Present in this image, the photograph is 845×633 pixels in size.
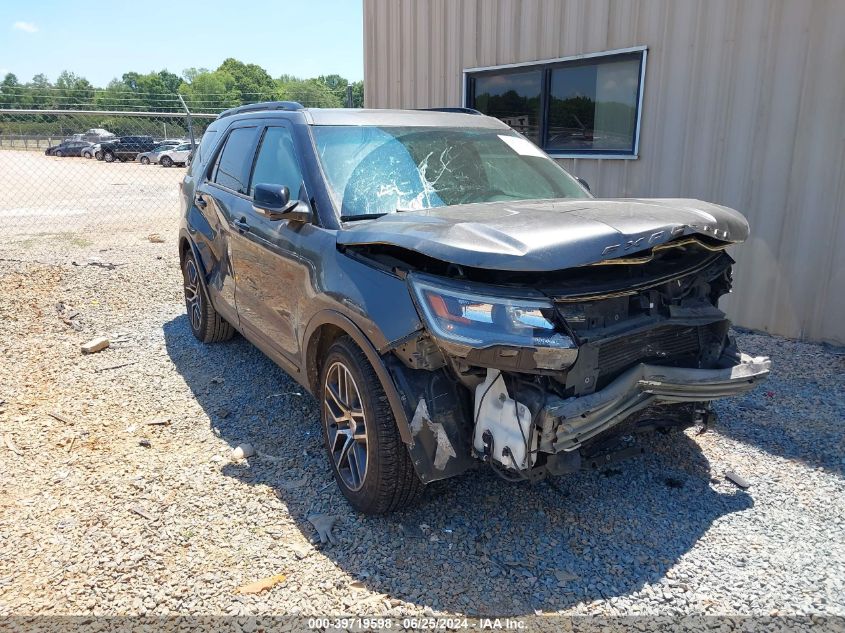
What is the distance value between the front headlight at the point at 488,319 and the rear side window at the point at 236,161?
2.33 metres

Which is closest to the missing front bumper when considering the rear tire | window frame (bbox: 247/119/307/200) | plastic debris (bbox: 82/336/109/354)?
window frame (bbox: 247/119/307/200)

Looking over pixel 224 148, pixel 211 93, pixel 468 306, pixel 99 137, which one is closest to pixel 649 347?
pixel 468 306

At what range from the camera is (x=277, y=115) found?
3.95 m

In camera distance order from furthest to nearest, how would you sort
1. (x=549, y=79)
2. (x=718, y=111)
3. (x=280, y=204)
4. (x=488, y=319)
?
(x=549, y=79) → (x=718, y=111) → (x=280, y=204) → (x=488, y=319)

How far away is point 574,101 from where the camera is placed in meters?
6.96

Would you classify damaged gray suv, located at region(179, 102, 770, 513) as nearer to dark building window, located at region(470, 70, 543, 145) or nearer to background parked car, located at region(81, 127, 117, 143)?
dark building window, located at region(470, 70, 543, 145)

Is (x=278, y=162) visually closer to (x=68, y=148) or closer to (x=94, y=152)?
(x=94, y=152)

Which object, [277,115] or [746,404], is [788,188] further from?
[277,115]

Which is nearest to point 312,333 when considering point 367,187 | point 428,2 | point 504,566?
point 367,187

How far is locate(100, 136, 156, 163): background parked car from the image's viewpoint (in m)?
32.0

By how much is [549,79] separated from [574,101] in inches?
17.1

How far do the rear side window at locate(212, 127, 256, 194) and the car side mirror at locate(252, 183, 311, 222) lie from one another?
3.45 feet

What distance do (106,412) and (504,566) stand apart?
2.91 meters

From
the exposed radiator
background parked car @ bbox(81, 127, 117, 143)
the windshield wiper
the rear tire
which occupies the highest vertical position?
background parked car @ bbox(81, 127, 117, 143)
